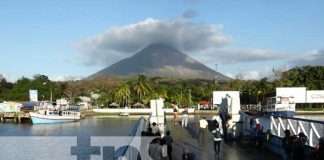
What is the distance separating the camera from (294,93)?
103m

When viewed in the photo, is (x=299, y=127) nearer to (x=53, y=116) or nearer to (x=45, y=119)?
(x=45, y=119)

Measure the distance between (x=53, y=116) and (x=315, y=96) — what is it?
60960mm

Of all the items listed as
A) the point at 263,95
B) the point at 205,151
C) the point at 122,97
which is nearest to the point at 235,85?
the point at 263,95

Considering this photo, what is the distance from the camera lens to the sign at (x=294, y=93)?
97.3m

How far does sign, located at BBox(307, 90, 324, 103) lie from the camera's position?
372 ft

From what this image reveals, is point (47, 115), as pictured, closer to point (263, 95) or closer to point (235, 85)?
point (263, 95)

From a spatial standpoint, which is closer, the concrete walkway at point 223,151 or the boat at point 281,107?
the concrete walkway at point 223,151

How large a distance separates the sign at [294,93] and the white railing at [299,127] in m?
73.8

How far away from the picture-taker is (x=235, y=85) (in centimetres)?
15825

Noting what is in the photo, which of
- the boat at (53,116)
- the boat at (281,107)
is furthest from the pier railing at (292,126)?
the boat at (53,116)

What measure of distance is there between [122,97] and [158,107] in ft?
332

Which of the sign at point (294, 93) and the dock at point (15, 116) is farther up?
the sign at point (294, 93)

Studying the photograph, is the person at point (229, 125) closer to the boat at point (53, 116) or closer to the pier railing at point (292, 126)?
the pier railing at point (292, 126)

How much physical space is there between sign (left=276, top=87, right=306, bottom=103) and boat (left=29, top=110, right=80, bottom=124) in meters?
41.4
